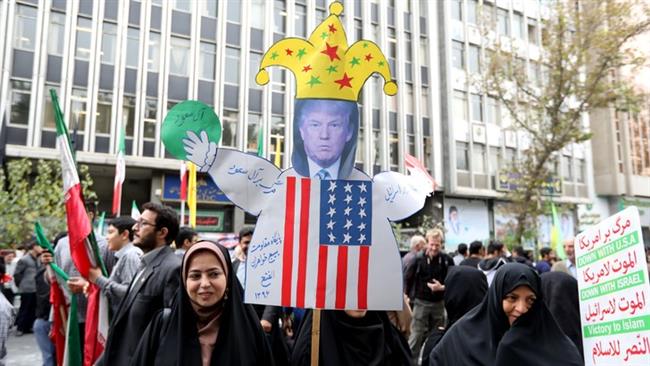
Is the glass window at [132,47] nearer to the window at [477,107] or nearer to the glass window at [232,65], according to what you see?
the glass window at [232,65]

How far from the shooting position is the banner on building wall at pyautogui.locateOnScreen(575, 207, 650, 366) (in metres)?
2.51

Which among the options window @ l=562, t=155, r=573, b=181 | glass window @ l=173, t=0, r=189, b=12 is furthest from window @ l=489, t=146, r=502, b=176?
glass window @ l=173, t=0, r=189, b=12

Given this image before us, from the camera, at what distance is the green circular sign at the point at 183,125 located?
3100mm

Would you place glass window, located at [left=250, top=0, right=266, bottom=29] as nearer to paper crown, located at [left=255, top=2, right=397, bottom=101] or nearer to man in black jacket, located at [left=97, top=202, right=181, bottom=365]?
man in black jacket, located at [left=97, top=202, right=181, bottom=365]

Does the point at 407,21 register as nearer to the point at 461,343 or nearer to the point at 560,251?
the point at 560,251

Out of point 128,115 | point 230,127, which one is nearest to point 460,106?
point 230,127

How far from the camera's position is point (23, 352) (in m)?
8.49

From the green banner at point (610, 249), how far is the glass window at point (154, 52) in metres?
21.1

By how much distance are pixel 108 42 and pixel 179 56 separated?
285 centimetres

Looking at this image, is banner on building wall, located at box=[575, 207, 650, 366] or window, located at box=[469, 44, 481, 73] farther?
window, located at box=[469, 44, 481, 73]

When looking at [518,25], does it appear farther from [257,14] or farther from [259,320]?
[259,320]

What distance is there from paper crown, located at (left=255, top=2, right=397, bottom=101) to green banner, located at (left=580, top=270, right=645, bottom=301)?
1.81m

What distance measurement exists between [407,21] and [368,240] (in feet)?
89.9

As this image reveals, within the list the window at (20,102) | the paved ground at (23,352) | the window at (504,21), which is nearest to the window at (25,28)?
the window at (20,102)
